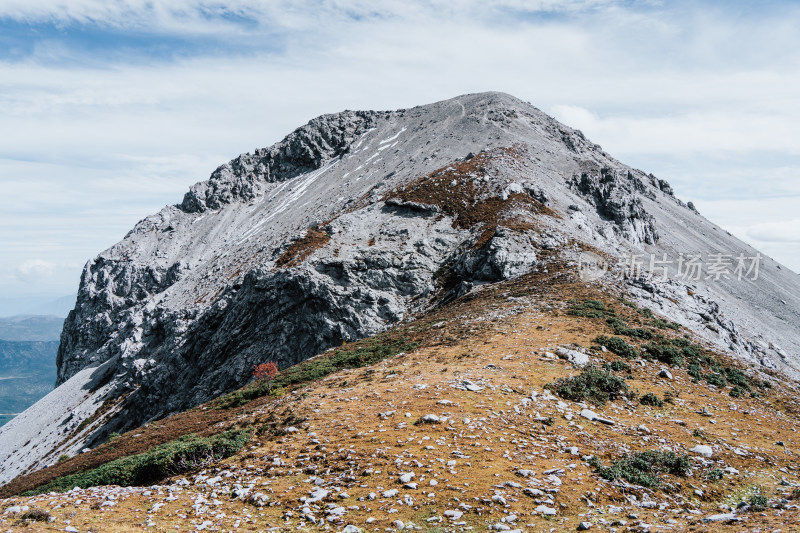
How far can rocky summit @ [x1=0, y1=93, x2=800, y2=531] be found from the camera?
45.7ft

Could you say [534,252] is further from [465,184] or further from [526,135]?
[526,135]

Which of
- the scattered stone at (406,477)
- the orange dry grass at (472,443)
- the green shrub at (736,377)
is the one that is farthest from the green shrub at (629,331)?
the scattered stone at (406,477)

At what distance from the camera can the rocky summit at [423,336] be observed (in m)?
13.9

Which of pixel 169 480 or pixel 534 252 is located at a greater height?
pixel 534 252

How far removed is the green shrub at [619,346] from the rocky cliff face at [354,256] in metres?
13.9

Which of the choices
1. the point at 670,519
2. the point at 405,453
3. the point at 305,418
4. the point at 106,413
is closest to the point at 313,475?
the point at 405,453

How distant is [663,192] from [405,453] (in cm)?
12067

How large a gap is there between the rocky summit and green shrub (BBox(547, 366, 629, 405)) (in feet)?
0.52

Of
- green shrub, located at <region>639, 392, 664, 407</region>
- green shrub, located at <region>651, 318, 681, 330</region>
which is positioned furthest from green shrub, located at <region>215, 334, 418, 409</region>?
green shrub, located at <region>651, 318, 681, 330</region>

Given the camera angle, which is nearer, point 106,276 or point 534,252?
point 534,252

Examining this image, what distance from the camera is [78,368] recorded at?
10212 centimetres

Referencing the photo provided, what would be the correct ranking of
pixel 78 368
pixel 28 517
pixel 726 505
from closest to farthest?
pixel 28 517 → pixel 726 505 → pixel 78 368

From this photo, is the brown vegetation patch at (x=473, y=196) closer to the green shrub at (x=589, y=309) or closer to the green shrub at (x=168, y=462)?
the green shrub at (x=589, y=309)

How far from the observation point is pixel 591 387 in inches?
802
